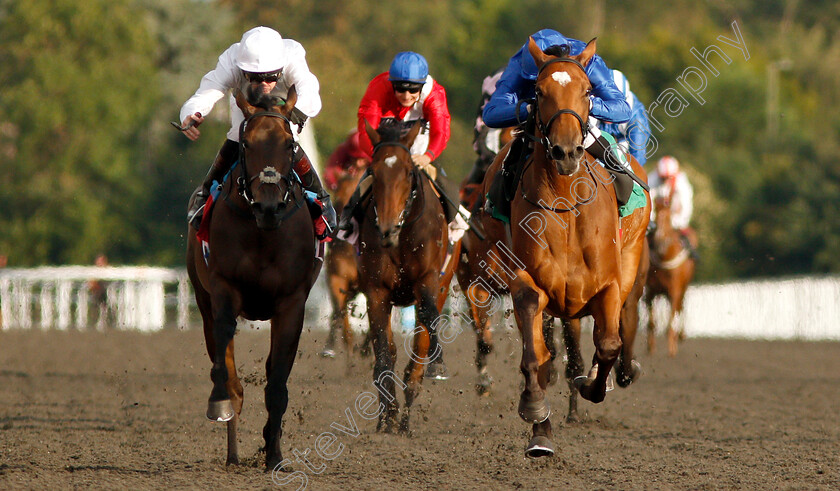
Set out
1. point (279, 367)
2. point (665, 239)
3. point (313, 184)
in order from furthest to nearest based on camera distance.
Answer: point (665, 239)
point (313, 184)
point (279, 367)

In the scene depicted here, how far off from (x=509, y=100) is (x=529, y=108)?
283 millimetres

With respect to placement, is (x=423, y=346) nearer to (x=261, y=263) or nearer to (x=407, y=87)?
(x=407, y=87)

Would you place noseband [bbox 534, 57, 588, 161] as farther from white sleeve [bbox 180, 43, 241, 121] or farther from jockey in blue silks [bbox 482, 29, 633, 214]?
white sleeve [bbox 180, 43, 241, 121]

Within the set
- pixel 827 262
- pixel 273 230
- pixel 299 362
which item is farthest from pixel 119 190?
pixel 273 230

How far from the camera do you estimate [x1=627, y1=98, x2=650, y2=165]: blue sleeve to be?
31.0 feet

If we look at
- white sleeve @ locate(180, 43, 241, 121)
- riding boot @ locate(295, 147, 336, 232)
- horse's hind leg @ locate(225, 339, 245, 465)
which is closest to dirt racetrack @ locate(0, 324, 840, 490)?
horse's hind leg @ locate(225, 339, 245, 465)

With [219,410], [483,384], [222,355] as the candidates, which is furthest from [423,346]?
[219,410]

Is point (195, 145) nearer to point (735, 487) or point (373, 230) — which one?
point (373, 230)

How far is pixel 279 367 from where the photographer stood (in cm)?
665

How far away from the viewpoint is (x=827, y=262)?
36.3 meters

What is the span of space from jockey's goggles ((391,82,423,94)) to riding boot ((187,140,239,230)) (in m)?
2.00

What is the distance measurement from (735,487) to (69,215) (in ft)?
104

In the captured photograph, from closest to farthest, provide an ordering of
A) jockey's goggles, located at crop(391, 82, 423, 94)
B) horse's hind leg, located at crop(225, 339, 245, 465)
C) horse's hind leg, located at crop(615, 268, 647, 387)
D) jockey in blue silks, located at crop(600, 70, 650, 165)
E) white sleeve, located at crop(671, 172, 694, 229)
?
horse's hind leg, located at crop(225, 339, 245, 465)
horse's hind leg, located at crop(615, 268, 647, 387)
jockey's goggles, located at crop(391, 82, 423, 94)
jockey in blue silks, located at crop(600, 70, 650, 165)
white sleeve, located at crop(671, 172, 694, 229)

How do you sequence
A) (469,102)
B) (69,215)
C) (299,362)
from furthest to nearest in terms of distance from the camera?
1. (469,102)
2. (69,215)
3. (299,362)
